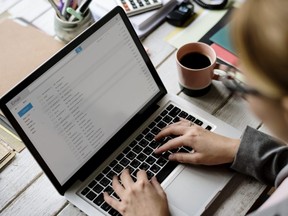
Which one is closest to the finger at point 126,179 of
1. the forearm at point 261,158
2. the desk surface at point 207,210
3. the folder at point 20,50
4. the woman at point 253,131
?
the woman at point 253,131

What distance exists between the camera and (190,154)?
88cm

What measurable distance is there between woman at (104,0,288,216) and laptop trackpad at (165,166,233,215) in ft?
0.06

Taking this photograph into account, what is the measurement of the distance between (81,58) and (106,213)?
1.00ft

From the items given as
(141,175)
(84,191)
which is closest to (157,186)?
(141,175)

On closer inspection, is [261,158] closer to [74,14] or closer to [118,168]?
[118,168]

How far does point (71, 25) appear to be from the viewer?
3.51 ft

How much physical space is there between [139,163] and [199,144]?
0.43ft

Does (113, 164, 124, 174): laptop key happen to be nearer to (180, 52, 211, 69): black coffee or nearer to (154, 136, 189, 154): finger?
(154, 136, 189, 154): finger

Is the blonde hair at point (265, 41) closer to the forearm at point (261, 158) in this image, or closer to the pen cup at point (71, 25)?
the forearm at point (261, 158)

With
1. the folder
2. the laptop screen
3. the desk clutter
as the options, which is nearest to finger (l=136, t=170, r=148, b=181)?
the laptop screen

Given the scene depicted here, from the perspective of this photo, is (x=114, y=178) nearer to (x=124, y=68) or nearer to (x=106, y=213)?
(x=106, y=213)

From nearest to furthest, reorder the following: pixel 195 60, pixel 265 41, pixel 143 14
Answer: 1. pixel 265 41
2. pixel 195 60
3. pixel 143 14

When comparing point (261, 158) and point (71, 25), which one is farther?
point (71, 25)

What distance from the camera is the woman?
510mm
